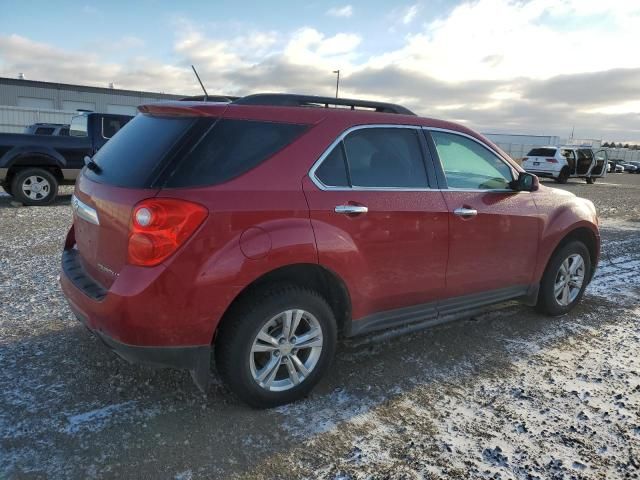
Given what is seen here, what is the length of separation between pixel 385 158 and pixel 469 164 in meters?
0.88

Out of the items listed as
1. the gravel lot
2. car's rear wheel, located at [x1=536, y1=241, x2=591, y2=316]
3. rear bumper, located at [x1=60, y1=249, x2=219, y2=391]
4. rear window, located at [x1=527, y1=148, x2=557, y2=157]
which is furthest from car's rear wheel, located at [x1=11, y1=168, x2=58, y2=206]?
rear window, located at [x1=527, y1=148, x2=557, y2=157]

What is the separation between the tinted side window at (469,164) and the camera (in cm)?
370

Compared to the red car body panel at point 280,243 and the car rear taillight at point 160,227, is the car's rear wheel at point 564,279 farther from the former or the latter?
the car rear taillight at point 160,227

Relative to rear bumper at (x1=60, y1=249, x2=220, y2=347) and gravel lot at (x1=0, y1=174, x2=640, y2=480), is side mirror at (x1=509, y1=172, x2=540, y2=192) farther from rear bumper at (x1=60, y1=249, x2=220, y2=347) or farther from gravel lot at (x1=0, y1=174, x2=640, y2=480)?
rear bumper at (x1=60, y1=249, x2=220, y2=347)

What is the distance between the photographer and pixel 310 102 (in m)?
3.26

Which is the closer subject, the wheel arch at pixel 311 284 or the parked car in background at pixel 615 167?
the wheel arch at pixel 311 284

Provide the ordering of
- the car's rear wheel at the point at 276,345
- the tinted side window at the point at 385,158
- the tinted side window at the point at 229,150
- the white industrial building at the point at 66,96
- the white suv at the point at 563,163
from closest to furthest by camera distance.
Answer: the tinted side window at the point at 229,150 < the car's rear wheel at the point at 276,345 < the tinted side window at the point at 385,158 < the white suv at the point at 563,163 < the white industrial building at the point at 66,96

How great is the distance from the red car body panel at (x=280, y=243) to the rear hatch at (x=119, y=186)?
0.01m

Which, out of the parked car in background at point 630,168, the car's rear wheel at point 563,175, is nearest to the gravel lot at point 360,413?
the car's rear wheel at point 563,175

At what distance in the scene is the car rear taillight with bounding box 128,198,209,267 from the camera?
251 cm

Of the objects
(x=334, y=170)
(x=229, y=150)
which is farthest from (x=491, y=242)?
(x=229, y=150)

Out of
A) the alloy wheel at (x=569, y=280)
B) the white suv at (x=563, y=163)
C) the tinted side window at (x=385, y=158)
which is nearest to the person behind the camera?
the tinted side window at (x=385, y=158)

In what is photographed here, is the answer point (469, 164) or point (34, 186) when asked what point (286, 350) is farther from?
point (34, 186)

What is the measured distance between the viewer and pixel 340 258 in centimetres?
300
